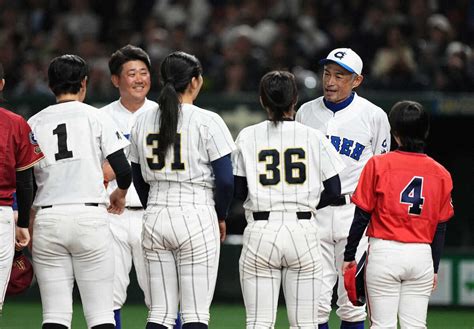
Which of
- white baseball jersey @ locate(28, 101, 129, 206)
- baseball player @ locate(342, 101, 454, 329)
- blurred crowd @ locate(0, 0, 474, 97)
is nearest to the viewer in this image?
baseball player @ locate(342, 101, 454, 329)

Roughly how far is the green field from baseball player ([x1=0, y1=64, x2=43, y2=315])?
348cm

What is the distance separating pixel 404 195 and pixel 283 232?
0.73 m

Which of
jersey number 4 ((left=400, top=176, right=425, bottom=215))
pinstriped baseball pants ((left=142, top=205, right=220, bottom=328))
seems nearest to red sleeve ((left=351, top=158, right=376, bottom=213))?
jersey number 4 ((left=400, top=176, right=425, bottom=215))

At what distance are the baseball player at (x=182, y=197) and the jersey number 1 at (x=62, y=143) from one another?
1.44 ft

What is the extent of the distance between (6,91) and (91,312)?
288 inches

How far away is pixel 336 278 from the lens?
728cm

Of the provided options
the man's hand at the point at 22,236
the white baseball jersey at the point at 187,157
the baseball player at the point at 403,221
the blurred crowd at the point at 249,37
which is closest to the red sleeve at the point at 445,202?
the baseball player at the point at 403,221

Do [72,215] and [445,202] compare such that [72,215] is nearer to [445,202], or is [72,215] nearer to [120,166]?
[120,166]

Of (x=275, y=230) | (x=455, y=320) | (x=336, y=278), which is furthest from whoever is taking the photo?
(x=455, y=320)

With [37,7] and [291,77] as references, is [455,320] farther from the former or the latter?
[37,7]

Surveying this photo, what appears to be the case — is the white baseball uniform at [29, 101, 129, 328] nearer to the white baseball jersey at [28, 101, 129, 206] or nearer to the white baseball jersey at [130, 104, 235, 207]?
the white baseball jersey at [28, 101, 129, 206]

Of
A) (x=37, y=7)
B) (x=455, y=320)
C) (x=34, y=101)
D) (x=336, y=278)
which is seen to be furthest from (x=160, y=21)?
(x=336, y=278)

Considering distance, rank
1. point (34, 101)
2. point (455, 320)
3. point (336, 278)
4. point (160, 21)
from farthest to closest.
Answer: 1. point (160, 21)
2. point (34, 101)
3. point (455, 320)
4. point (336, 278)

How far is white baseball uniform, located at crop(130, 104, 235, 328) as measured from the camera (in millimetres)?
6059
